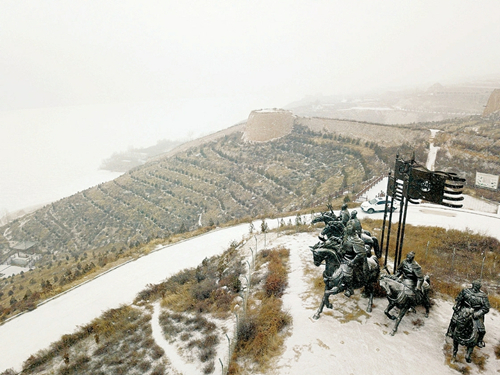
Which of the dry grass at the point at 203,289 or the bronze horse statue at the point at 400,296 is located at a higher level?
the bronze horse statue at the point at 400,296

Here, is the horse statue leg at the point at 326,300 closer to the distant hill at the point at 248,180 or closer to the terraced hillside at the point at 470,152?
the distant hill at the point at 248,180

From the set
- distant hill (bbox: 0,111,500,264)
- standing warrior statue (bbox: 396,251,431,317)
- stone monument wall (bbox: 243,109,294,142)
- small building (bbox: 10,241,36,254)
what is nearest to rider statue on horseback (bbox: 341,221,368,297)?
Answer: standing warrior statue (bbox: 396,251,431,317)

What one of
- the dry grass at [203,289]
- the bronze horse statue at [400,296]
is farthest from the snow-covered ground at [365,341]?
the dry grass at [203,289]

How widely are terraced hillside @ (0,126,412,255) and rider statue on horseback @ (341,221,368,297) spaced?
22510mm

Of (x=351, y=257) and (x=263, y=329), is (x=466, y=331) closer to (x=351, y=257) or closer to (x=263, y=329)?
(x=351, y=257)

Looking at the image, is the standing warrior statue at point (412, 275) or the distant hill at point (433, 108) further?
the distant hill at point (433, 108)

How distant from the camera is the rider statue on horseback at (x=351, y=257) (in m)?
7.78

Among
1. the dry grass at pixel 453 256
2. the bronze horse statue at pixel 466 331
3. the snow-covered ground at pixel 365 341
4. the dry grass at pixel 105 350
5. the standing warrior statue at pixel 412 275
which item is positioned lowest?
the dry grass at pixel 105 350

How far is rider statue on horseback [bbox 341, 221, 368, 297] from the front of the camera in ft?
25.5

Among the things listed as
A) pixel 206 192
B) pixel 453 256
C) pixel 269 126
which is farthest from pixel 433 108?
pixel 453 256

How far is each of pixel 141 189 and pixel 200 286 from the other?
135ft

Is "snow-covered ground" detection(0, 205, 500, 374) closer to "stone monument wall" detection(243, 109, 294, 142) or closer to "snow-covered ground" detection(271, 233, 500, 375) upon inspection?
"snow-covered ground" detection(271, 233, 500, 375)

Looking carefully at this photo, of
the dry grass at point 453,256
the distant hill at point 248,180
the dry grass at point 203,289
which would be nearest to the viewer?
the dry grass at point 453,256

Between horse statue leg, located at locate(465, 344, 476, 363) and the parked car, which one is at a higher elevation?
horse statue leg, located at locate(465, 344, 476, 363)
